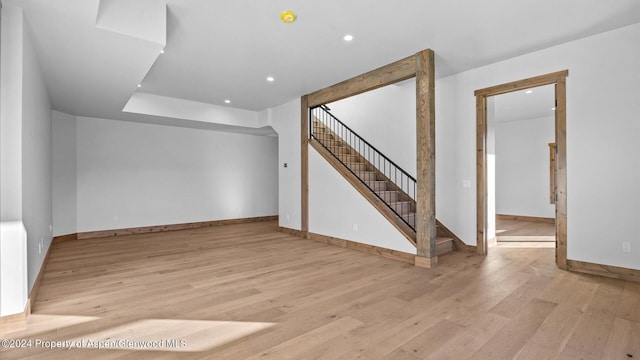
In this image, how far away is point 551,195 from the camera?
7.97 m

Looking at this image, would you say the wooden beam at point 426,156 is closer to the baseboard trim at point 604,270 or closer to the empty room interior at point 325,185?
the empty room interior at point 325,185

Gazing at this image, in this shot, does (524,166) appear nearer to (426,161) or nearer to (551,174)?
(551,174)

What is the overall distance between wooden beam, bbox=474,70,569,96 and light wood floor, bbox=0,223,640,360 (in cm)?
242

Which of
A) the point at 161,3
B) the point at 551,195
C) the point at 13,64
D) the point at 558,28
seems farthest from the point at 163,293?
the point at 551,195

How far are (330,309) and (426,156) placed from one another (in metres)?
2.31

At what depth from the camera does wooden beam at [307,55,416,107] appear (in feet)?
14.0

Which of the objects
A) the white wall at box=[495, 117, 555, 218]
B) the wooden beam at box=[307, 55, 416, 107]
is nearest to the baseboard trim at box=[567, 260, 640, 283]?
the wooden beam at box=[307, 55, 416, 107]

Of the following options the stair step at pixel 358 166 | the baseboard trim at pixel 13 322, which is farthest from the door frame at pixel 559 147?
the baseboard trim at pixel 13 322

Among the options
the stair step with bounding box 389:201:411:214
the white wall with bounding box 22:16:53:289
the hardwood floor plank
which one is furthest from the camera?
the stair step with bounding box 389:201:411:214

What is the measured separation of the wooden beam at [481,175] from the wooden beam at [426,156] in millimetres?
1095

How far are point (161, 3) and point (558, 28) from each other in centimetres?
423

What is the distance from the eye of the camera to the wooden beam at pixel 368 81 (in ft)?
14.0

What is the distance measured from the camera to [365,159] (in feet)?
22.5

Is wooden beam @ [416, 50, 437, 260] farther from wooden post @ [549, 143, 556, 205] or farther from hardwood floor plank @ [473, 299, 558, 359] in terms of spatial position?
wooden post @ [549, 143, 556, 205]
